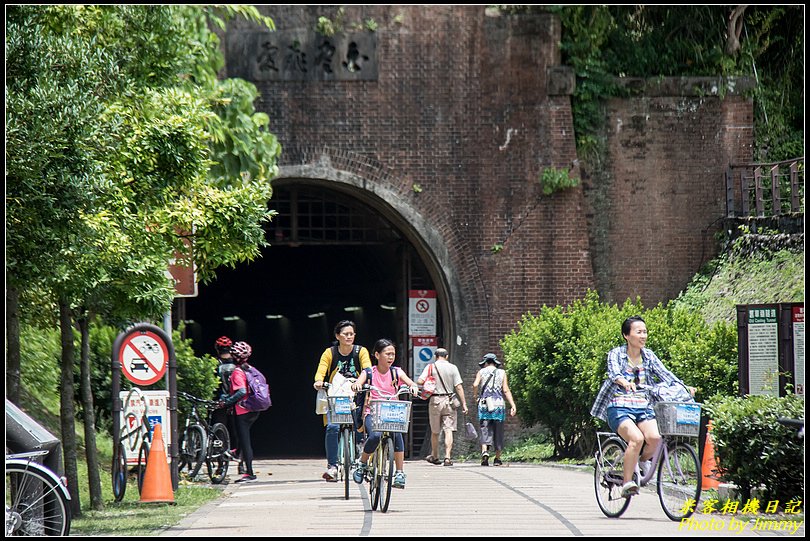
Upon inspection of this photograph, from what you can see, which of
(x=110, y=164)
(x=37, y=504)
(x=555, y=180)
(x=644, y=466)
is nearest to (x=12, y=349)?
(x=110, y=164)

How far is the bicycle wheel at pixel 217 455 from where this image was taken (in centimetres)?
1483

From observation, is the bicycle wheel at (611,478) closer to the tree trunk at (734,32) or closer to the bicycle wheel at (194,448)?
the bicycle wheel at (194,448)

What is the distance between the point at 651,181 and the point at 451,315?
4.27 m

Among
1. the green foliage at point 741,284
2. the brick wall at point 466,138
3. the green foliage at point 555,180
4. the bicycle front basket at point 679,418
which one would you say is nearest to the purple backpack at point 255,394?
the bicycle front basket at point 679,418

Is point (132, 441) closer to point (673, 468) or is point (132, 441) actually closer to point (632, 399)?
point (632, 399)

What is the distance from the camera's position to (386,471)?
10.7m

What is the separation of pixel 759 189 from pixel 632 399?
1257 cm

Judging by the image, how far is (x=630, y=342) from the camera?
999 cm

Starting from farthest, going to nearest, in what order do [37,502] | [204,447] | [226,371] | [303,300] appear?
[303,300] → [226,371] → [204,447] → [37,502]

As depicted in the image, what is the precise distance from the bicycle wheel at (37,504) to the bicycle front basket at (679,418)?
14.5ft

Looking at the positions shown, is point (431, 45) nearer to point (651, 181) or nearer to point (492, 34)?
point (492, 34)

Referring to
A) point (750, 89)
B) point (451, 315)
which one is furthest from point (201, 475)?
point (750, 89)

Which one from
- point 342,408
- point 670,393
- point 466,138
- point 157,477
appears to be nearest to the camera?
point 670,393

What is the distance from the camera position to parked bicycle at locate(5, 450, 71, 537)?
8203 mm
